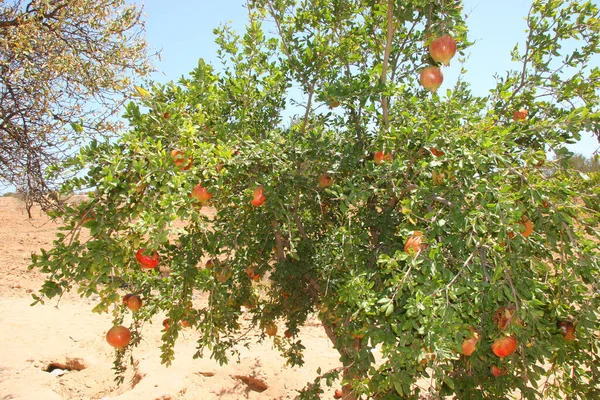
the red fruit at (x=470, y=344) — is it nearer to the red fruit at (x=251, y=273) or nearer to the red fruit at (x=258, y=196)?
the red fruit at (x=258, y=196)

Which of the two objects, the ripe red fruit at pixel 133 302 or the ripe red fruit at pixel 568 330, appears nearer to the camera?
the ripe red fruit at pixel 568 330

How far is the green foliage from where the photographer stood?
186 centimetres

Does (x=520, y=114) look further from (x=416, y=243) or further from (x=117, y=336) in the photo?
(x=117, y=336)

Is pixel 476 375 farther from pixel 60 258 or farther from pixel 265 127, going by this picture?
pixel 60 258

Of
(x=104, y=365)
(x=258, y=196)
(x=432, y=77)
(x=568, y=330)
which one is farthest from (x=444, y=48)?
(x=104, y=365)

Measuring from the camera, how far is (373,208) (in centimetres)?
288

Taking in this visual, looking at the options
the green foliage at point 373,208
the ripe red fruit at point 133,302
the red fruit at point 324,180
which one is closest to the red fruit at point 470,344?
the green foliage at point 373,208

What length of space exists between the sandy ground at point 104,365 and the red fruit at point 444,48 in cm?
234

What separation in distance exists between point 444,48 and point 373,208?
42.9 inches

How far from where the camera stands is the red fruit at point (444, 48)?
6.95 ft

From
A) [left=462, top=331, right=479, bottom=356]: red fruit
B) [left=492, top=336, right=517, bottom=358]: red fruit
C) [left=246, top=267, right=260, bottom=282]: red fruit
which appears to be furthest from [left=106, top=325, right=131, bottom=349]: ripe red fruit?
[left=492, top=336, right=517, bottom=358]: red fruit

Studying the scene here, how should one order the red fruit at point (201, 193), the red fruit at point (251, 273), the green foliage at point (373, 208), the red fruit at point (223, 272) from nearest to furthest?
the green foliage at point (373, 208)
the red fruit at point (201, 193)
the red fruit at point (223, 272)
the red fruit at point (251, 273)

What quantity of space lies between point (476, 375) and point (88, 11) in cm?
428

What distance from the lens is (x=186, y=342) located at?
652 cm
